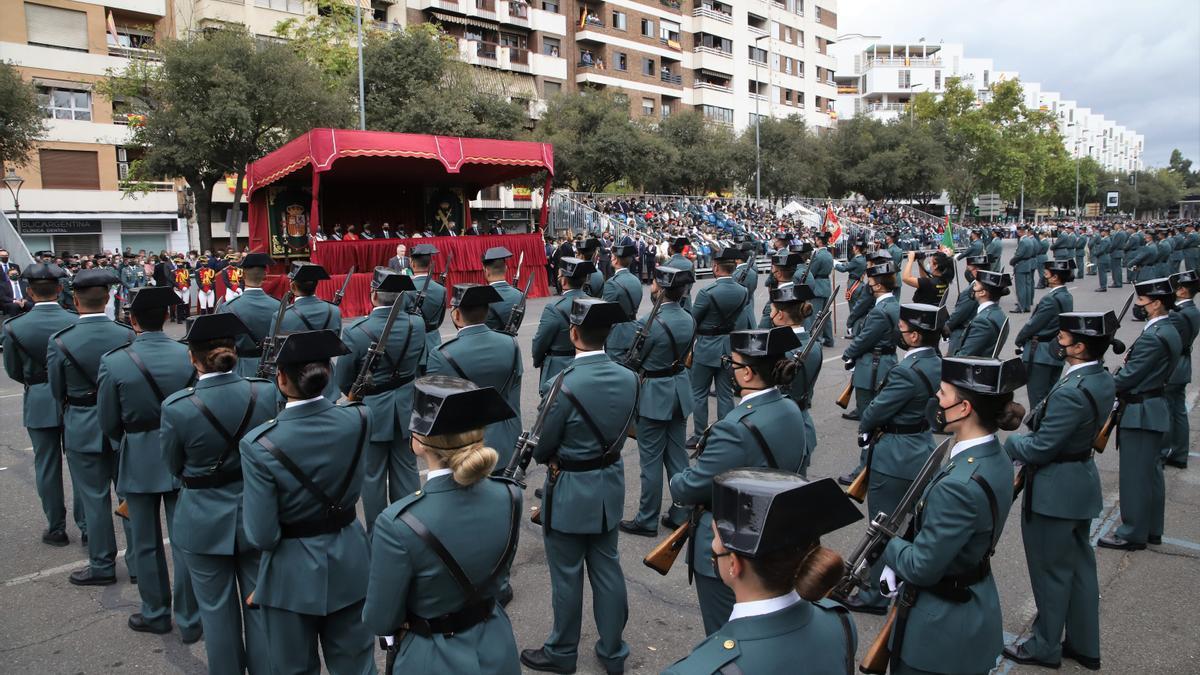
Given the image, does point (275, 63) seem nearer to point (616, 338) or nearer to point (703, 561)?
point (616, 338)

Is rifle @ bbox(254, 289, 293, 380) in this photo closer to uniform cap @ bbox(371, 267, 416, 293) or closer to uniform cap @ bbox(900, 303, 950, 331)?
uniform cap @ bbox(371, 267, 416, 293)

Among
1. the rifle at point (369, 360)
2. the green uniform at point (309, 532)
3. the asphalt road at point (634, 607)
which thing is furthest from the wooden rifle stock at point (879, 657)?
the rifle at point (369, 360)

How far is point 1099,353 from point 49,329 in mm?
7022

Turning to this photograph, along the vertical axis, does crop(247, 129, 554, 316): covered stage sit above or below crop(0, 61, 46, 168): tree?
below

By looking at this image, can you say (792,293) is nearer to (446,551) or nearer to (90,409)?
(446,551)

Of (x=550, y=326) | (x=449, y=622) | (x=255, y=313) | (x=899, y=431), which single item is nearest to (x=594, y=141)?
(x=255, y=313)

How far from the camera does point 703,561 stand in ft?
12.1

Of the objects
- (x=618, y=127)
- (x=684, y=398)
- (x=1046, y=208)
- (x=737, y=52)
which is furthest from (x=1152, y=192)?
(x=684, y=398)

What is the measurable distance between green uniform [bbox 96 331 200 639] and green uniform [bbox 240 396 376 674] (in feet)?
4.79

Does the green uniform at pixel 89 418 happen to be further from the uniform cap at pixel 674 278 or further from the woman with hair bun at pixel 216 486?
the uniform cap at pixel 674 278

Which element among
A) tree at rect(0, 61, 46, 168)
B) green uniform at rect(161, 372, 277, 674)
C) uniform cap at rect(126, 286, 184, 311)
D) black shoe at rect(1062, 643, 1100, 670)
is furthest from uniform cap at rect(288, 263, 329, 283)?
tree at rect(0, 61, 46, 168)

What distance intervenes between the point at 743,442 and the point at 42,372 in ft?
17.7

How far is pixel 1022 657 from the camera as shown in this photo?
4.48 meters

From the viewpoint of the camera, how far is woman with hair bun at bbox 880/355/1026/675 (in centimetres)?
321
